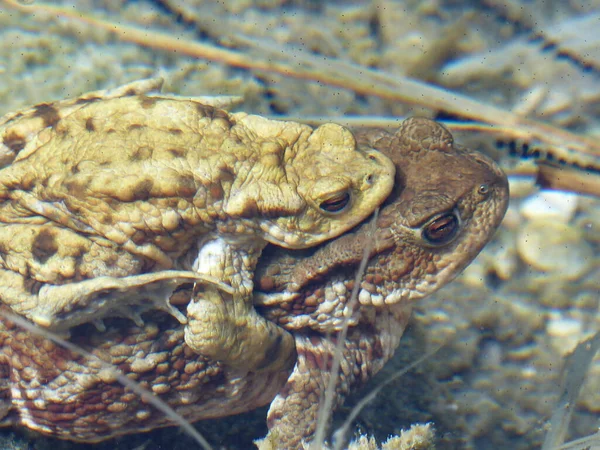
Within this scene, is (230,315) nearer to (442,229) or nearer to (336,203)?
(336,203)

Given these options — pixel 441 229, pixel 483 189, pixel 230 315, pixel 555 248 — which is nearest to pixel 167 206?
pixel 230 315

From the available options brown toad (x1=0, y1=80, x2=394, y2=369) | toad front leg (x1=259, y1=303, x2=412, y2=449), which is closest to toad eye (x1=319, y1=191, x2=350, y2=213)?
brown toad (x1=0, y1=80, x2=394, y2=369)

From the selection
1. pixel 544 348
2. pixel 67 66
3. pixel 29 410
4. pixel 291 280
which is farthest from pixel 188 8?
pixel 544 348

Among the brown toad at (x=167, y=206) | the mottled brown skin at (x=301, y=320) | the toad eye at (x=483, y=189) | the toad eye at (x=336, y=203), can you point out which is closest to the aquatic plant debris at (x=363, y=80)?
the mottled brown skin at (x=301, y=320)

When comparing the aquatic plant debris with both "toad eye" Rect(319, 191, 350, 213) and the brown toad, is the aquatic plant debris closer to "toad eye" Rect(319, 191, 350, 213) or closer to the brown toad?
the brown toad

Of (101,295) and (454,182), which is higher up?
(454,182)

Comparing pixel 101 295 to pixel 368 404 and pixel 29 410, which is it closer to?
pixel 29 410

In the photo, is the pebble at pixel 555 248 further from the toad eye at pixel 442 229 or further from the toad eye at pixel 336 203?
the toad eye at pixel 336 203
